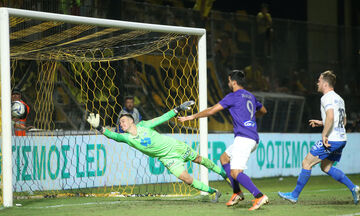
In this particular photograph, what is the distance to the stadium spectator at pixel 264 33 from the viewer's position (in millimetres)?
17703

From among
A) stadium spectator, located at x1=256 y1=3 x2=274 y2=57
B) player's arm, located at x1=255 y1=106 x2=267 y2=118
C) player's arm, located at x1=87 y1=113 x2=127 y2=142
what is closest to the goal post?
player's arm, located at x1=87 y1=113 x2=127 y2=142

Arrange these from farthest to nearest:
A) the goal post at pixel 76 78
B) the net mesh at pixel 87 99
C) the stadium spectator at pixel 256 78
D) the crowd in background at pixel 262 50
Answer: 1. the stadium spectator at pixel 256 78
2. the crowd in background at pixel 262 50
3. the net mesh at pixel 87 99
4. the goal post at pixel 76 78

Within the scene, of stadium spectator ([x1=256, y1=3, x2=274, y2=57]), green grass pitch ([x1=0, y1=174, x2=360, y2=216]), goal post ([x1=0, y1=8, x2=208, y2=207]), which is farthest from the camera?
stadium spectator ([x1=256, y1=3, x2=274, y2=57])

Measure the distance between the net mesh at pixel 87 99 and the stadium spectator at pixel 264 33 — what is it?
3548mm

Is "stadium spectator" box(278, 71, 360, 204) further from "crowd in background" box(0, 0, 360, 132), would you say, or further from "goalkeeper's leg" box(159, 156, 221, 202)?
"crowd in background" box(0, 0, 360, 132)

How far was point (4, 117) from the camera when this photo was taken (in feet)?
26.9

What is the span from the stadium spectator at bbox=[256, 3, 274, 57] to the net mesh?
3.55m

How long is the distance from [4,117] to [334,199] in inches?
186

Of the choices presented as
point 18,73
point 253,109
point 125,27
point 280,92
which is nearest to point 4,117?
point 125,27

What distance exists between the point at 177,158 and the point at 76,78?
597 cm

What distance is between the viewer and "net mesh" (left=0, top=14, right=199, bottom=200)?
1067 centimetres

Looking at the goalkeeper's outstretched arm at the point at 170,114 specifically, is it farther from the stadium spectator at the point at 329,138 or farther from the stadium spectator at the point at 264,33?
the stadium spectator at the point at 264,33

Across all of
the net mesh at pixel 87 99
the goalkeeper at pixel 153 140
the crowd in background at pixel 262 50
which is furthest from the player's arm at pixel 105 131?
the crowd in background at pixel 262 50

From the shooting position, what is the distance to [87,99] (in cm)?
1369
